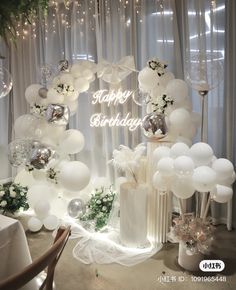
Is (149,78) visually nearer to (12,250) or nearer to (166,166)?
(166,166)

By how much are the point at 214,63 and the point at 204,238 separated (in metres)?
1.36

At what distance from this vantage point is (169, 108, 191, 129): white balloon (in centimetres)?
254

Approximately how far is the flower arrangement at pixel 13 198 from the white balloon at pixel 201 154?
83.3 inches

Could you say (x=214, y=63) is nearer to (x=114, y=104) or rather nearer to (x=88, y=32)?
(x=114, y=104)

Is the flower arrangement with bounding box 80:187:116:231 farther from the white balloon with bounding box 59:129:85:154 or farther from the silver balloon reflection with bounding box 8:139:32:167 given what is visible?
the silver balloon reflection with bounding box 8:139:32:167

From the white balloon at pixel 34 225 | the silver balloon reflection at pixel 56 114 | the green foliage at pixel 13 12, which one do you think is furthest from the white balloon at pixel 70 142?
the green foliage at pixel 13 12

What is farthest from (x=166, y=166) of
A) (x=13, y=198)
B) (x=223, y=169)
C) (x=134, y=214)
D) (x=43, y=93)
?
(x=13, y=198)

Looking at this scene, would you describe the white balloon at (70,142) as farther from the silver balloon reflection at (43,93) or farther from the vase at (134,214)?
the vase at (134,214)

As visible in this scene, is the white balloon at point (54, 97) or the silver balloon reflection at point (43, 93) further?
the silver balloon reflection at point (43, 93)

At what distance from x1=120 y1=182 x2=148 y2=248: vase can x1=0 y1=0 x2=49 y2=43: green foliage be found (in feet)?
5.50

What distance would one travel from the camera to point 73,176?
9.66ft

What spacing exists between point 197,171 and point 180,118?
54cm

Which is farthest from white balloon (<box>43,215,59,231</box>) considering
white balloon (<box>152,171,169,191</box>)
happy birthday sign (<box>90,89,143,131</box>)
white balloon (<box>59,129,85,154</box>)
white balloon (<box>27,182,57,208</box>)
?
white balloon (<box>152,171,169,191</box>)

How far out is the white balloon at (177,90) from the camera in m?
2.58
